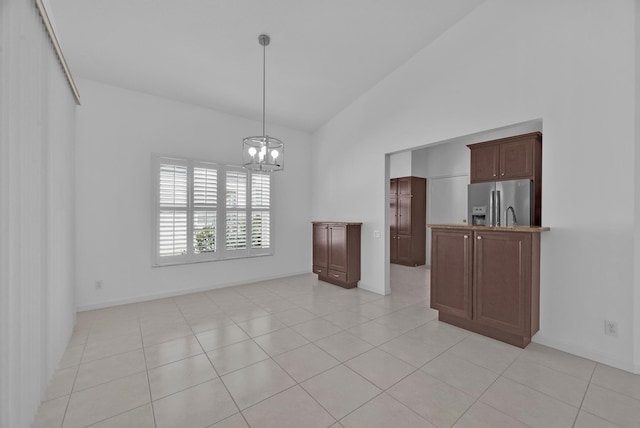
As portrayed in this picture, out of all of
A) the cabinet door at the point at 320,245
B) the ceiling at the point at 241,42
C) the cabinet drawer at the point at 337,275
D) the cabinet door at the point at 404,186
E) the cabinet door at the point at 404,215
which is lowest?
the cabinet drawer at the point at 337,275

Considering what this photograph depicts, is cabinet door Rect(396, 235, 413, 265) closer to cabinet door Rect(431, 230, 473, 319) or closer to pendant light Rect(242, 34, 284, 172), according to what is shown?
cabinet door Rect(431, 230, 473, 319)

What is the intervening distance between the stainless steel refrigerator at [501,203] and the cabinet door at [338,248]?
2.24 meters

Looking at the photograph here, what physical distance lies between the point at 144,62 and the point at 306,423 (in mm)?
4378

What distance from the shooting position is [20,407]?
150 centimetres

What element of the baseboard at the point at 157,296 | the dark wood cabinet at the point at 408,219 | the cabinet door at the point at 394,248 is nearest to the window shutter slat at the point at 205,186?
the baseboard at the point at 157,296

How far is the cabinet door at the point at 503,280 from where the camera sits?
2590mm

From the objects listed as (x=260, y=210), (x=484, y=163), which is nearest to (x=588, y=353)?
(x=484, y=163)

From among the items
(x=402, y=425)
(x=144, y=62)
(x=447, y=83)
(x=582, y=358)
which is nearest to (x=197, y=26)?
(x=144, y=62)

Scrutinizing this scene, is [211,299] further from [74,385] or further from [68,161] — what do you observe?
[68,161]

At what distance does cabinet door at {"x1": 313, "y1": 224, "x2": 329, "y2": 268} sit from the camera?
5.14 m

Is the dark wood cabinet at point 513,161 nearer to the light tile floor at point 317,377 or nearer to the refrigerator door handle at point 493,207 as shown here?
the refrigerator door handle at point 493,207

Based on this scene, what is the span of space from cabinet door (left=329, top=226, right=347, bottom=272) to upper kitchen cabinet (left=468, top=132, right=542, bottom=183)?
2.36m

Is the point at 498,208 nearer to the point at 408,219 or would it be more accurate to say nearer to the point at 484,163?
the point at 484,163

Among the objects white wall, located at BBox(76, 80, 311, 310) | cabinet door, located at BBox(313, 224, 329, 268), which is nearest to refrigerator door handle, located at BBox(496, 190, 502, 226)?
cabinet door, located at BBox(313, 224, 329, 268)
